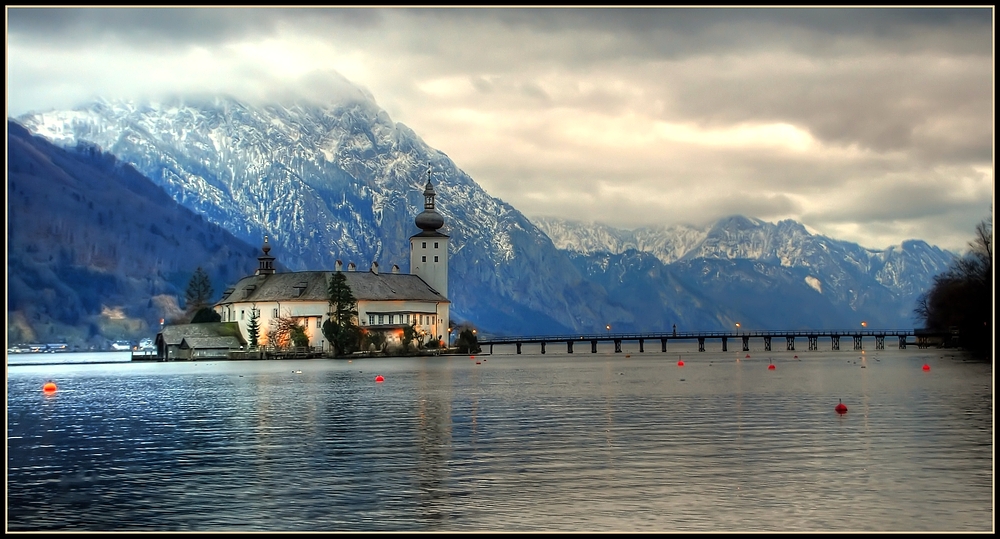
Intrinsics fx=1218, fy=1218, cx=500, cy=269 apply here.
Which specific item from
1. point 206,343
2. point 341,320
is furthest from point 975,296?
point 206,343

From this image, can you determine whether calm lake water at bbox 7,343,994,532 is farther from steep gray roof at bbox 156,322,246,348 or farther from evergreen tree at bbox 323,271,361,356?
steep gray roof at bbox 156,322,246,348

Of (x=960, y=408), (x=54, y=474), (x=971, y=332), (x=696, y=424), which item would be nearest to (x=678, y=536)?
(x=54, y=474)

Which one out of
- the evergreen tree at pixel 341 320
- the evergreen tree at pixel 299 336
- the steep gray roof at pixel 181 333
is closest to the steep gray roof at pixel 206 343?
the steep gray roof at pixel 181 333

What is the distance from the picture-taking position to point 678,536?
26.9 m

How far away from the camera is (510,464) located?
4006 cm

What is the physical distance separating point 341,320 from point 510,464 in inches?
6025

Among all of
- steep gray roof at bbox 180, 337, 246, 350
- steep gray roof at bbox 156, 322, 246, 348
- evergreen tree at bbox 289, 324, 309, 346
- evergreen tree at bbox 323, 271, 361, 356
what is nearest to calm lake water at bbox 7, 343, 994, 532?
evergreen tree at bbox 323, 271, 361, 356

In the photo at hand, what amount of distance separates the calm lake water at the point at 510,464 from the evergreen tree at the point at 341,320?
111521 mm

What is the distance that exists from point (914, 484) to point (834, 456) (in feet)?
22.1

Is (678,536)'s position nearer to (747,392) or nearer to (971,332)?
(747,392)

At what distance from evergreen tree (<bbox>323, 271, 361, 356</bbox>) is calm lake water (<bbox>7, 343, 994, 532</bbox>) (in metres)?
112

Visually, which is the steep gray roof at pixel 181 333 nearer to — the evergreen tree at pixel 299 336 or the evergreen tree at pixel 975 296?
the evergreen tree at pixel 299 336

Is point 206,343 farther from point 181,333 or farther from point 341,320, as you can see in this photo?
point 341,320

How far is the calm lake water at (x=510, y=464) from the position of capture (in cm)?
3009
